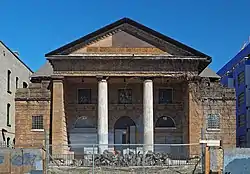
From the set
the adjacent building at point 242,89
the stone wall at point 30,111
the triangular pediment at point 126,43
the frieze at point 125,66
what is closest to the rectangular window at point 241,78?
the adjacent building at point 242,89

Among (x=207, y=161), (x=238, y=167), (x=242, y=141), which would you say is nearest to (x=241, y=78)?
(x=242, y=141)

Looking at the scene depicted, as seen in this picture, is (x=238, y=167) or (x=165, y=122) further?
(x=165, y=122)

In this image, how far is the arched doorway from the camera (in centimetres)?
4359

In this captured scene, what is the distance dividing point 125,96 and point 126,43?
5702mm

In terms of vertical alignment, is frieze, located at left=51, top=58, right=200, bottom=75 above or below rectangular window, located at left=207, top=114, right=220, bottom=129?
above

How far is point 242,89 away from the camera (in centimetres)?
5869

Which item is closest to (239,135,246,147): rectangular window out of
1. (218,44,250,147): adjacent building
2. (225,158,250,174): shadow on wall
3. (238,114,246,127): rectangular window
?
(218,44,250,147): adjacent building

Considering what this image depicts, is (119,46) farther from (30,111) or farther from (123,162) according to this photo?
(123,162)

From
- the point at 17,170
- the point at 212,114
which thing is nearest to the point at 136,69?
the point at 212,114

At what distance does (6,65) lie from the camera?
46.4 meters

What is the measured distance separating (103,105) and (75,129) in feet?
16.7

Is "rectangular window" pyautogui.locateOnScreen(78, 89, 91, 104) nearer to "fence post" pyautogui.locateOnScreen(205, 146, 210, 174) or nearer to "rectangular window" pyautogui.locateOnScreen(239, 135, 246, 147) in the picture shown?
"rectangular window" pyautogui.locateOnScreen(239, 135, 246, 147)

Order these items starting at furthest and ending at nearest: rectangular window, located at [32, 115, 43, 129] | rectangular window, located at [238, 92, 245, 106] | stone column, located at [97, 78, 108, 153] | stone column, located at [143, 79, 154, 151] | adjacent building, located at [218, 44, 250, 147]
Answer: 1. rectangular window, located at [238, 92, 245, 106]
2. adjacent building, located at [218, 44, 250, 147]
3. rectangular window, located at [32, 115, 43, 129]
4. stone column, located at [143, 79, 154, 151]
5. stone column, located at [97, 78, 108, 153]

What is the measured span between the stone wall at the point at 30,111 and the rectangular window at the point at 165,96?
9760mm
